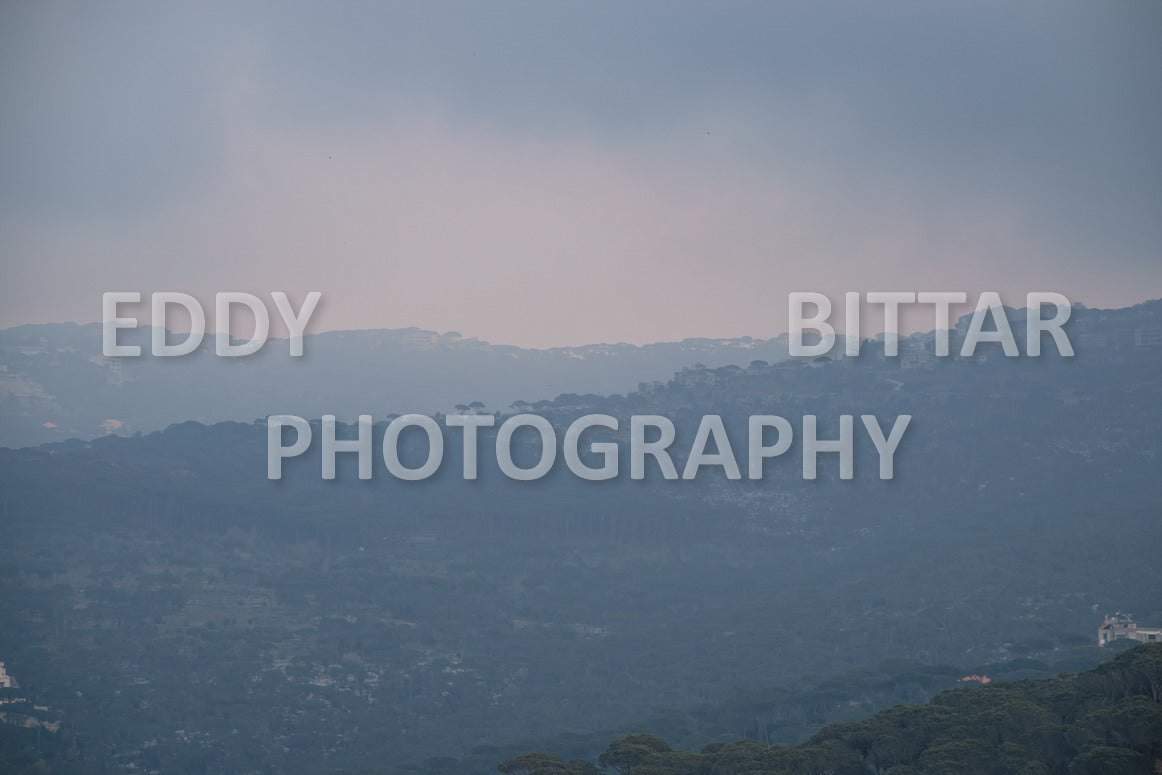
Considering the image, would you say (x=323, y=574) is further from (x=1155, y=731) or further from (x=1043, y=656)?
(x=1155, y=731)

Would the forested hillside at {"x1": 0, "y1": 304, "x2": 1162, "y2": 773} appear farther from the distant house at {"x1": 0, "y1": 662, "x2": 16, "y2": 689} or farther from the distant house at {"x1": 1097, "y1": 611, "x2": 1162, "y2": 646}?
the distant house at {"x1": 1097, "y1": 611, "x2": 1162, "y2": 646}

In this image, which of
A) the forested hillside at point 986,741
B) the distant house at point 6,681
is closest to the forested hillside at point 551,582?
the distant house at point 6,681

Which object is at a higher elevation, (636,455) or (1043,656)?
(636,455)

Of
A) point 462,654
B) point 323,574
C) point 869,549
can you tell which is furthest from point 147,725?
point 869,549

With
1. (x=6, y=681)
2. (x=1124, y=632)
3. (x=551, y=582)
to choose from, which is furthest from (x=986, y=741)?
(x=551, y=582)

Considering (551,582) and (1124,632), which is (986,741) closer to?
(1124,632)

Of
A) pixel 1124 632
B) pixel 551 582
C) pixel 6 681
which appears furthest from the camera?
pixel 551 582

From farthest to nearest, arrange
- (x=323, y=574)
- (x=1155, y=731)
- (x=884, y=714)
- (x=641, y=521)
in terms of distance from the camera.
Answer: (x=641, y=521), (x=323, y=574), (x=884, y=714), (x=1155, y=731)

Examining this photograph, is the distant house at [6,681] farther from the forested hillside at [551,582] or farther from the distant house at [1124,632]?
the distant house at [1124,632]
